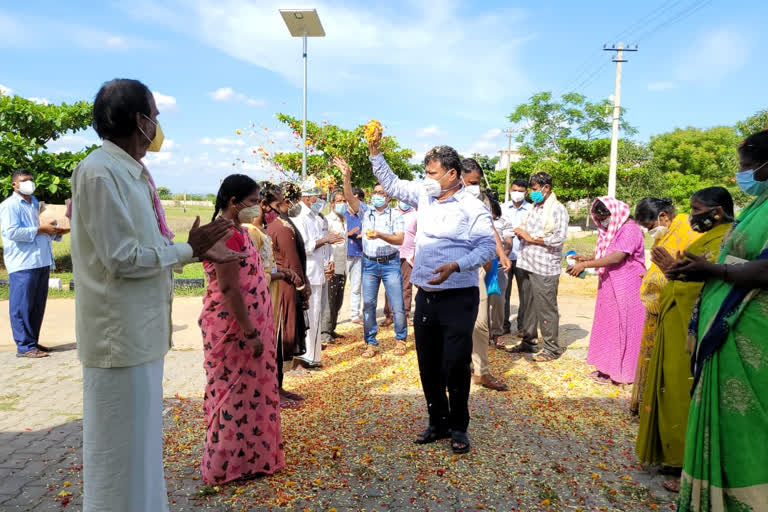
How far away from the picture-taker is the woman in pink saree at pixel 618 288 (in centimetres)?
547

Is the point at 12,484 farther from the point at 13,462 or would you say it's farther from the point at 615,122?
the point at 615,122

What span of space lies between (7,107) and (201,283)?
6144 millimetres

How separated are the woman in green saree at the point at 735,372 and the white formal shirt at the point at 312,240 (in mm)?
4279

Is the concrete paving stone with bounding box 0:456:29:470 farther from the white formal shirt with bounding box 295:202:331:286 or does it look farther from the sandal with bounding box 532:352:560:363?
the sandal with bounding box 532:352:560:363

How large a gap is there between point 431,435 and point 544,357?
9.97 feet

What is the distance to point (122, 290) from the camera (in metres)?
2.11

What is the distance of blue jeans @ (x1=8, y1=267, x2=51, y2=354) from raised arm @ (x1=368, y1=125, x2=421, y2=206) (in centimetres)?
523

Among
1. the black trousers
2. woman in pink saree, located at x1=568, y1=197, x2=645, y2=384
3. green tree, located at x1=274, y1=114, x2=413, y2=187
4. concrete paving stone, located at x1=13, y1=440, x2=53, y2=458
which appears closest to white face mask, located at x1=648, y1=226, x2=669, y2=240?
woman in pink saree, located at x1=568, y1=197, x2=645, y2=384

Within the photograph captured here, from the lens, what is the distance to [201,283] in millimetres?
12195

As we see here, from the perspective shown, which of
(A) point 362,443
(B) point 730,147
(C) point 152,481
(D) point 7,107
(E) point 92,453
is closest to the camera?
(E) point 92,453

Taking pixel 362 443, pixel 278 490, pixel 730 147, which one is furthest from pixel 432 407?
pixel 730 147

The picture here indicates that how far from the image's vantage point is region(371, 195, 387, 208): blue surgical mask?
24.2ft

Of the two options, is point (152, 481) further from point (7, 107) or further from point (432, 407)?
point (7, 107)

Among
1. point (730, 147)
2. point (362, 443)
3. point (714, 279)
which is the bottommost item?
point (362, 443)
